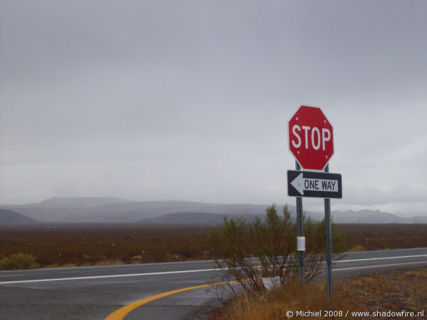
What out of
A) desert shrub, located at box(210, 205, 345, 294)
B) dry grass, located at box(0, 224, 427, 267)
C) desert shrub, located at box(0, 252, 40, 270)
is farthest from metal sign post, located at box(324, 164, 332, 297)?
desert shrub, located at box(0, 252, 40, 270)

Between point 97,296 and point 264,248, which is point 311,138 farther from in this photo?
point 97,296

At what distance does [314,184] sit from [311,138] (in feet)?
2.48

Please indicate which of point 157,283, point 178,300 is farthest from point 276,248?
point 157,283

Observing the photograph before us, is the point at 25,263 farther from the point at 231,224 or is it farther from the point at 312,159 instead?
the point at 312,159

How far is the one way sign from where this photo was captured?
21.3 ft

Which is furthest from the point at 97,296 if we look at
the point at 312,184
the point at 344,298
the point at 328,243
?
the point at 312,184

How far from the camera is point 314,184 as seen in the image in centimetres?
676

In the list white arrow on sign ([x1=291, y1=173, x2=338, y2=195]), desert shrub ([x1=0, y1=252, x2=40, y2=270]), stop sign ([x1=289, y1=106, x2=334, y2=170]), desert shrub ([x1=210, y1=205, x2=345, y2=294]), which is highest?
stop sign ([x1=289, y1=106, x2=334, y2=170])

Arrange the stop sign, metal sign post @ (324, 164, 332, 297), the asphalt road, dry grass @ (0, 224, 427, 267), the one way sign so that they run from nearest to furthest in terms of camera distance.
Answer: the one way sign, metal sign post @ (324, 164, 332, 297), the stop sign, the asphalt road, dry grass @ (0, 224, 427, 267)

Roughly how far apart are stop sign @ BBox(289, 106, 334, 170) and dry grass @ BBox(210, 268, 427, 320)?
1.86m

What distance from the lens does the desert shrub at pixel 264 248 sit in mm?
7875

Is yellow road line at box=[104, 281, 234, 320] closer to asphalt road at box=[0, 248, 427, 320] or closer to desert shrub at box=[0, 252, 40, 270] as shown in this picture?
asphalt road at box=[0, 248, 427, 320]

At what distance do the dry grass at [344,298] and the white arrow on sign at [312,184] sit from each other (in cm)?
141

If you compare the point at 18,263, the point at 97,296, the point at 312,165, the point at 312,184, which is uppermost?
the point at 312,165
